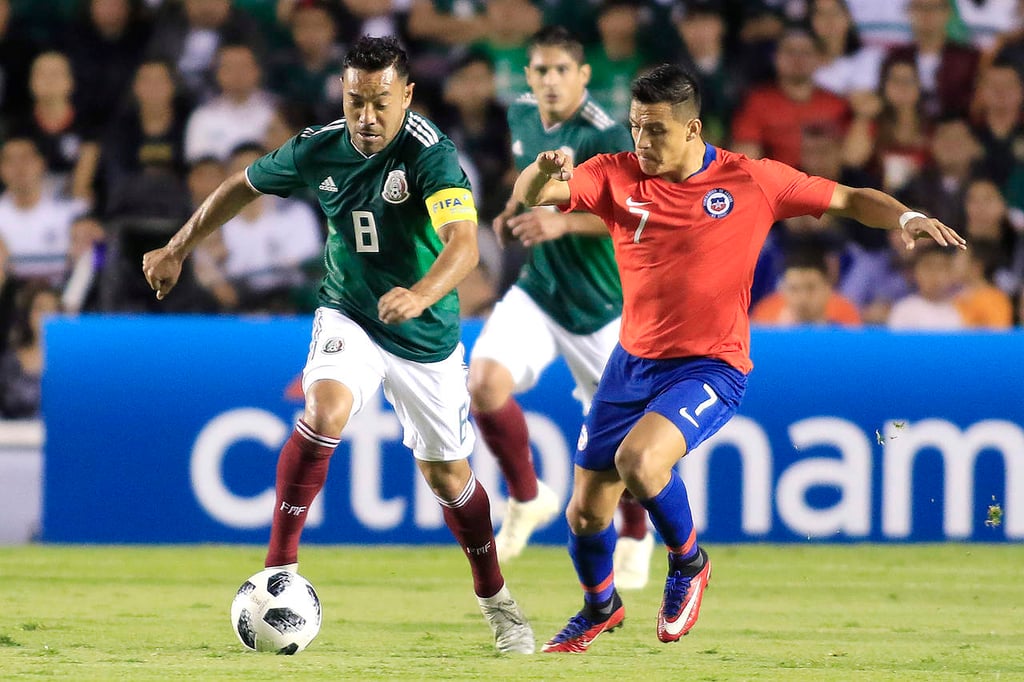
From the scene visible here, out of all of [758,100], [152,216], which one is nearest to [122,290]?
[152,216]

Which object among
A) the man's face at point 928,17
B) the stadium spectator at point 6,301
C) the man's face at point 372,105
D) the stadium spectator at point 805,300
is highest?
the man's face at point 928,17

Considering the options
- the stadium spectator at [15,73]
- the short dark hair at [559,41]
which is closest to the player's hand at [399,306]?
the short dark hair at [559,41]

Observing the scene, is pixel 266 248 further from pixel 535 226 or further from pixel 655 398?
pixel 655 398

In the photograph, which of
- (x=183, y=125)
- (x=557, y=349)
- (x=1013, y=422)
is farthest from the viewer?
(x=183, y=125)

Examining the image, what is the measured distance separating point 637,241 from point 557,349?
2419mm

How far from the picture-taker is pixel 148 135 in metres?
11.6

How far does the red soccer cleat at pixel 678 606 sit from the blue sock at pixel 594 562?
13.2 inches

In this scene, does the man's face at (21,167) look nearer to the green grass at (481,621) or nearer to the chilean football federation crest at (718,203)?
the green grass at (481,621)

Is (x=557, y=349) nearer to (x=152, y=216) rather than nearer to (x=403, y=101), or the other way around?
(x=403, y=101)

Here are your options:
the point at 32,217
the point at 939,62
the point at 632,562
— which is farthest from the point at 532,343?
the point at 939,62

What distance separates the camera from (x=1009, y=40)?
12531mm

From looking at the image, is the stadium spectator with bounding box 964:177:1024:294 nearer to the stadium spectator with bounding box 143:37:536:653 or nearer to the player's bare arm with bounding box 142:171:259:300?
the stadium spectator with bounding box 143:37:536:653

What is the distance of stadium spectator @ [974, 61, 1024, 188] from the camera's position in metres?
12.1

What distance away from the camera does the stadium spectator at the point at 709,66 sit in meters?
12.1
